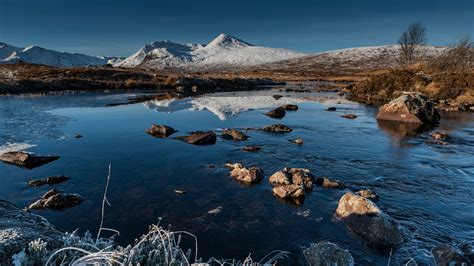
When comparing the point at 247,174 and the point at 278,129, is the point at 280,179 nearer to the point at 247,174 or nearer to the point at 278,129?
the point at 247,174

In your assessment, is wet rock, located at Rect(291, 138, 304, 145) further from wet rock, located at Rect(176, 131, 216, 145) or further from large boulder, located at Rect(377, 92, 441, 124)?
large boulder, located at Rect(377, 92, 441, 124)

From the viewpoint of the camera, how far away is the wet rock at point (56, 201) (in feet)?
36.0

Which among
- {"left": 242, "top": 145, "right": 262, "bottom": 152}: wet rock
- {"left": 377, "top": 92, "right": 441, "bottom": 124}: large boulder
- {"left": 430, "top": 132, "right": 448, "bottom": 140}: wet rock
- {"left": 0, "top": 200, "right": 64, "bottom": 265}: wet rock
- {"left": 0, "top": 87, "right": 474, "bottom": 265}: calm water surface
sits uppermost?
{"left": 0, "top": 200, "right": 64, "bottom": 265}: wet rock

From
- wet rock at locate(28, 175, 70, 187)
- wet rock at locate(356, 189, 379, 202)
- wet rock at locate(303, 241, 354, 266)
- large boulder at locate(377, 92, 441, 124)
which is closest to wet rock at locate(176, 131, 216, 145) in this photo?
wet rock at locate(28, 175, 70, 187)

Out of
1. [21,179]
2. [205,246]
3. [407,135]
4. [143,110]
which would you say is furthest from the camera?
[143,110]

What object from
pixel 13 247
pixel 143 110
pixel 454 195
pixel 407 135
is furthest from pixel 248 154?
pixel 143 110

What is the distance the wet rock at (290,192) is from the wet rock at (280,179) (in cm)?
72

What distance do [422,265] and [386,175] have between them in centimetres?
688

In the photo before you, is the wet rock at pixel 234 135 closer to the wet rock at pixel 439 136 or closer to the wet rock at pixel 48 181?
the wet rock at pixel 48 181

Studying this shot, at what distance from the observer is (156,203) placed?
38.2 feet

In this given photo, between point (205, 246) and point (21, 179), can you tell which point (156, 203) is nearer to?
point (205, 246)

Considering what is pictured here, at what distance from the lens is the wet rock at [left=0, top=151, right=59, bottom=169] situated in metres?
15.2

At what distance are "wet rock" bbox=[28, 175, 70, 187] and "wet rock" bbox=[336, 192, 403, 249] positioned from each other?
9.86 m

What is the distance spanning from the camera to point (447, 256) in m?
8.16
